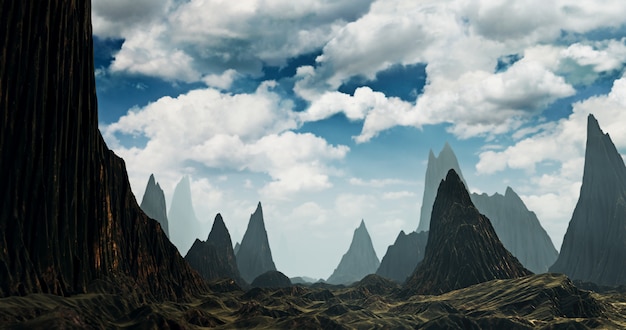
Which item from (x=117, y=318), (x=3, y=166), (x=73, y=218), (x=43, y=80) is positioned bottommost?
(x=117, y=318)

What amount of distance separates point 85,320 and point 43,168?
5615cm

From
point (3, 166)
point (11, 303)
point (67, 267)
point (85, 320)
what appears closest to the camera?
point (11, 303)

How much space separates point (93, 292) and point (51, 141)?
5303cm

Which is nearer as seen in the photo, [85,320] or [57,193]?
[85,320]

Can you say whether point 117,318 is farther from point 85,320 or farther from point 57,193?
point 57,193

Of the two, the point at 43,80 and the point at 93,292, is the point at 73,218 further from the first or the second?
the point at 43,80

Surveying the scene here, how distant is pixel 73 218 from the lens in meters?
198

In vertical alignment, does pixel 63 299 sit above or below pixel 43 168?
below

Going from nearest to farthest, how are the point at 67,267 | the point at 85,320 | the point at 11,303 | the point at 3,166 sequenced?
1. the point at 11,303
2. the point at 85,320
3. the point at 3,166
4. the point at 67,267

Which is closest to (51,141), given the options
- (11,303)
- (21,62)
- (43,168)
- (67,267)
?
(43,168)

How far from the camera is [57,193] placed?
192 meters

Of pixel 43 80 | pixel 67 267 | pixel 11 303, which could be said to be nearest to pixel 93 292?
pixel 67 267

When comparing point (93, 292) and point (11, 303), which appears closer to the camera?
point (11, 303)

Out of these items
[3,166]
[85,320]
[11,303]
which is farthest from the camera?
[3,166]
